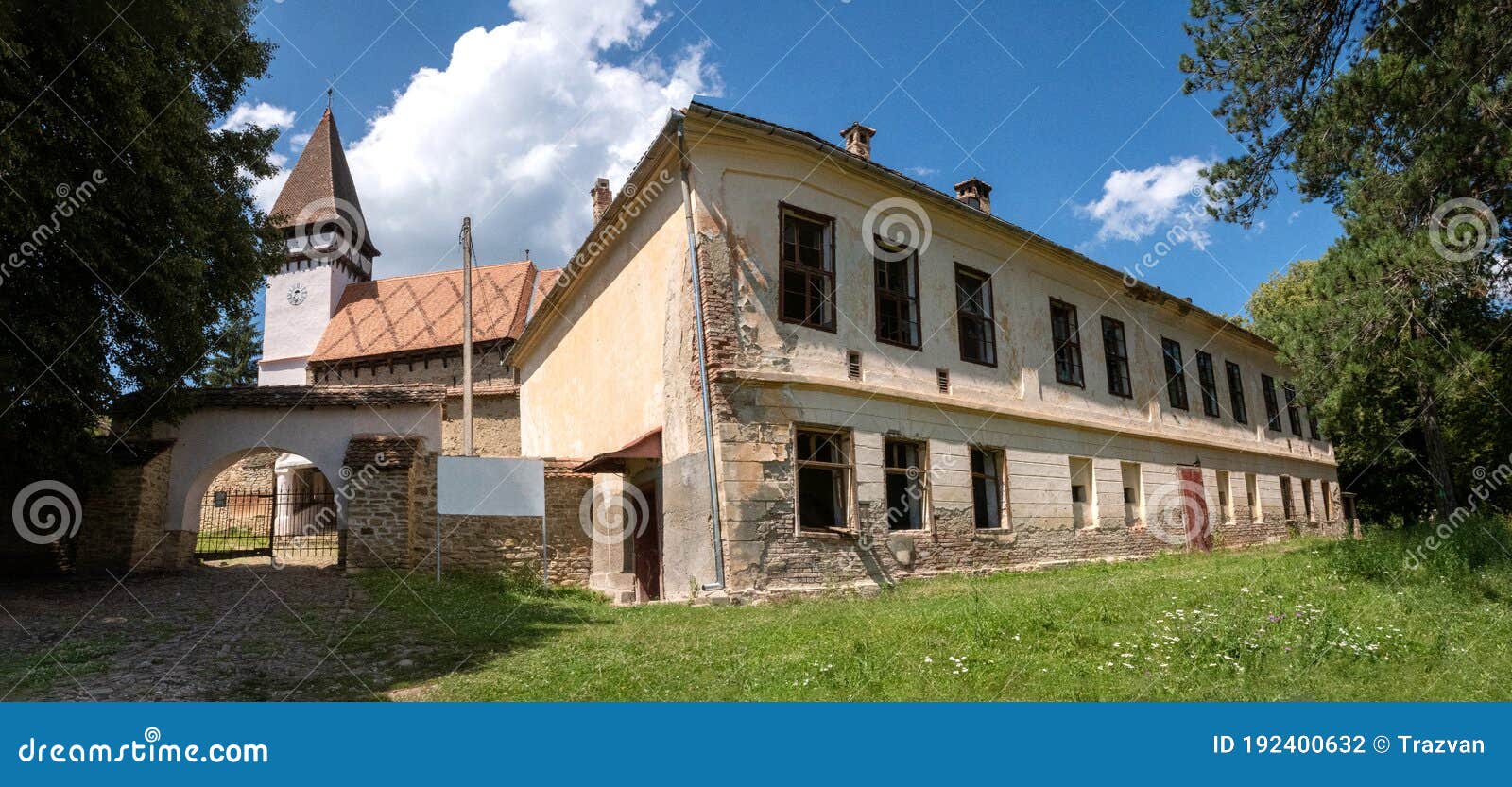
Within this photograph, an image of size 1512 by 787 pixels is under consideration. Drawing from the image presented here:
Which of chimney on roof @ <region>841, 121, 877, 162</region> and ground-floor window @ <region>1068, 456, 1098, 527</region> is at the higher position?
chimney on roof @ <region>841, 121, 877, 162</region>

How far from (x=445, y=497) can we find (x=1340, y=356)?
11.4 meters

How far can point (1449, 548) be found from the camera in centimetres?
984

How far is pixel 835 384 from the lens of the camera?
11914mm

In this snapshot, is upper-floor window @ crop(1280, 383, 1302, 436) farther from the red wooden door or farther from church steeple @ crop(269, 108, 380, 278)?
church steeple @ crop(269, 108, 380, 278)

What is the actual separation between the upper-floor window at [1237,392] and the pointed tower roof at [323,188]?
124 ft

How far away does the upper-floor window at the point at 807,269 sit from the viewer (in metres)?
12.3

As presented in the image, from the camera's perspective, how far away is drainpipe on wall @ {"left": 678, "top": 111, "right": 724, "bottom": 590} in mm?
10664

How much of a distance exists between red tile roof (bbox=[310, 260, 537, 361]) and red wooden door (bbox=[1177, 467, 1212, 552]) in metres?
22.9

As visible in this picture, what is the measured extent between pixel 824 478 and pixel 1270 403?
18.6 metres

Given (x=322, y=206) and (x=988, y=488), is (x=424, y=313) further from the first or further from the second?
(x=988, y=488)

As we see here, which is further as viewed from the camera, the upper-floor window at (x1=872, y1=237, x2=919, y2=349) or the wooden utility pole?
the wooden utility pole

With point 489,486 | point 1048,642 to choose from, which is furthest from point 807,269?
point 1048,642

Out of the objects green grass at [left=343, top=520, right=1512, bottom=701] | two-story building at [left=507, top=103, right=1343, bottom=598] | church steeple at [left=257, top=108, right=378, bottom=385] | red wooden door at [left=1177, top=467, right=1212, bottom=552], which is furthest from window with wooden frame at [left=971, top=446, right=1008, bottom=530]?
church steeple at [left=257, top=108, right=378, bottom=385]

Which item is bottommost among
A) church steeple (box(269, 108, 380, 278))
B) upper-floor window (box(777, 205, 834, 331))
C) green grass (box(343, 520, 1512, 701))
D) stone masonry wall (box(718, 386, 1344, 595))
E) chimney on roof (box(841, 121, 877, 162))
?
green grass (box(343, 520, 1512, 701))
